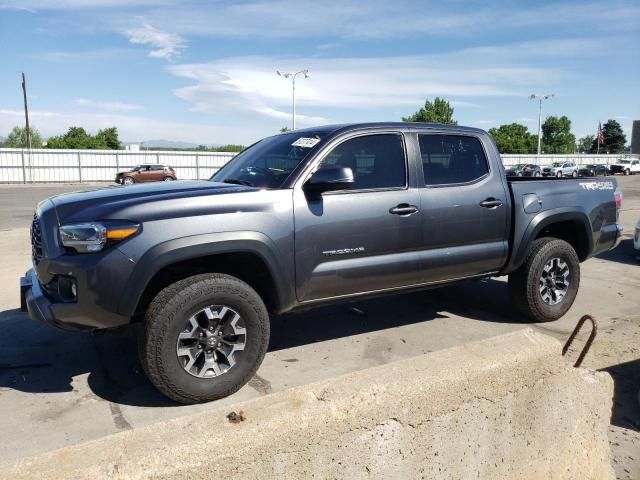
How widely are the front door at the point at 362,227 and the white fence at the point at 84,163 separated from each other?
3218 centimetres

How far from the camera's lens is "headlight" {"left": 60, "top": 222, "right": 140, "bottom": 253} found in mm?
3240

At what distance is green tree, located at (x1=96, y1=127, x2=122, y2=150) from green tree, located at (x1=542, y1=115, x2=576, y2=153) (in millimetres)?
65193

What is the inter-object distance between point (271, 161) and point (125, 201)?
1315mm

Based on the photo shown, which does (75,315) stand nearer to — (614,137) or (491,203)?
(491,203)

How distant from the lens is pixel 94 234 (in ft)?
10.6

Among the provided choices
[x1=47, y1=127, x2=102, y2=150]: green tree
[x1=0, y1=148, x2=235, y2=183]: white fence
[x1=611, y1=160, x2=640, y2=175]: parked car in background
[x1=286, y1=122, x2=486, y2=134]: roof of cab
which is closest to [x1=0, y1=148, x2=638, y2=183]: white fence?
[x1=0, y1=148, x2=235, y2=183]: white fence

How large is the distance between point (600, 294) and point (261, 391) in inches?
192

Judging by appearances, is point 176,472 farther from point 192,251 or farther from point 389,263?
point 389,263

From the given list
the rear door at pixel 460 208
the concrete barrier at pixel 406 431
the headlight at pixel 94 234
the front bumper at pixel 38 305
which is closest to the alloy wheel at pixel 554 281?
the rear door at pixel 460 208

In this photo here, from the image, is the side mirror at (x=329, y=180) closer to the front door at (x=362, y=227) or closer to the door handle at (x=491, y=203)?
the front door at (x=362, y=227)

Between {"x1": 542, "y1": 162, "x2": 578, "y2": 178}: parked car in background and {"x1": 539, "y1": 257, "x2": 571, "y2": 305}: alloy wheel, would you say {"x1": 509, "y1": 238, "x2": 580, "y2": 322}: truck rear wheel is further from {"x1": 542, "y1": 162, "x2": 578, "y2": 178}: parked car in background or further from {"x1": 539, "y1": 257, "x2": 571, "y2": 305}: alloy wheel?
{"x1": 542, "y1": 162, "x2": 578, "y2": 178}: parked car in background

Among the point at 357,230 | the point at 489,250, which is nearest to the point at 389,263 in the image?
the point at 357,230

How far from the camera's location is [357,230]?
4.05 metres

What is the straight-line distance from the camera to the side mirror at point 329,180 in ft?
12.4
